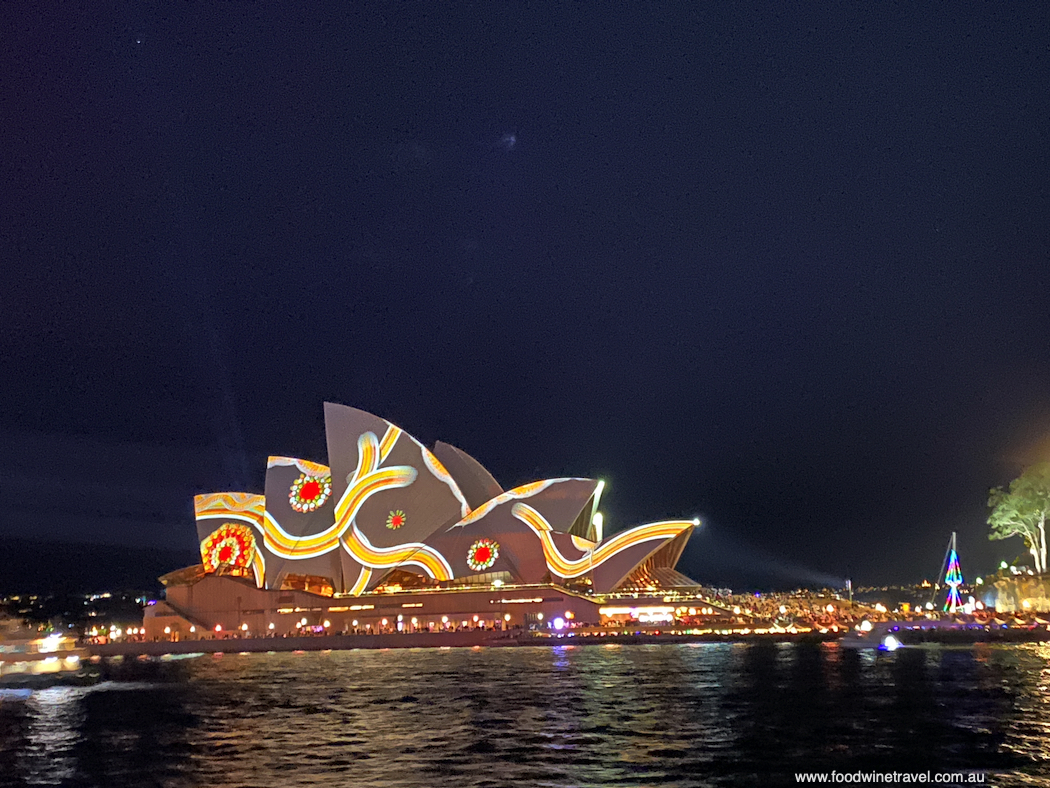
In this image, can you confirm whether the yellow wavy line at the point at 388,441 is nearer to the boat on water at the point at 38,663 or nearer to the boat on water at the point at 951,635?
the boat on water at the point at 38,663

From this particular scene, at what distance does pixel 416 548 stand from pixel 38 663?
144 feet

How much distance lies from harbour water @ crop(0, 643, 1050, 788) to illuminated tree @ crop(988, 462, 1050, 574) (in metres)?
35.9

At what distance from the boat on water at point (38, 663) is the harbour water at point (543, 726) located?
7.68 feet

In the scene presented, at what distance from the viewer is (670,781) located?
23.4 metres

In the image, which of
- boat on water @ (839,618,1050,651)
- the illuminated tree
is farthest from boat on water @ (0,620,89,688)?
the illuminated tree

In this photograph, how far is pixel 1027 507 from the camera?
90.8 m

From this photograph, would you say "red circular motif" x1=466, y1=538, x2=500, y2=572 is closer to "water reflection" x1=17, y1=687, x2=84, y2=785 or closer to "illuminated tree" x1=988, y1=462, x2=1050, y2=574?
"illuminated tree" x1=988, y1=462, x2=1050, y2=574

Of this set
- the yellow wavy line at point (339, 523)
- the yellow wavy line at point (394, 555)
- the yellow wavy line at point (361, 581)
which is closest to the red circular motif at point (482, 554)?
the yellow wavy line at point (394, 555)

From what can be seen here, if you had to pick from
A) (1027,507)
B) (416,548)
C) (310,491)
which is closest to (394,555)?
(416,548)

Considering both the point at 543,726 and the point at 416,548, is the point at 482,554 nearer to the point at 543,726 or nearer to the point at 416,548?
the point at 416,548

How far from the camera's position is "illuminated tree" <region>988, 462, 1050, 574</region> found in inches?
3556

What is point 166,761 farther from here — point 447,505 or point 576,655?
point 447,505

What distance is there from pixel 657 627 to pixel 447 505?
2076 cm

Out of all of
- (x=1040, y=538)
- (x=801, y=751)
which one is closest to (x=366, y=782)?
(x=801, y=751)
